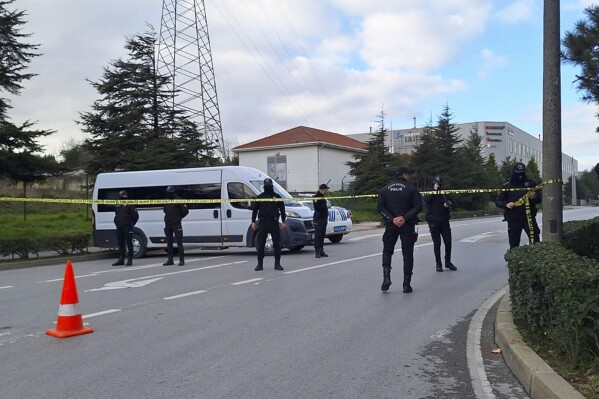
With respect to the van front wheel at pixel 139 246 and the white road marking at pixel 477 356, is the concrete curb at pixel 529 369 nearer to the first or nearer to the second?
the white road marking at pixel 477 356

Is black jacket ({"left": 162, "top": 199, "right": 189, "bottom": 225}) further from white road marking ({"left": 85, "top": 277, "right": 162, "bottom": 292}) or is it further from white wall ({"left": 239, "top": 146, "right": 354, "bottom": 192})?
white wall ({"left": 239, "top": 146, "right": 354, "bottom": 192})

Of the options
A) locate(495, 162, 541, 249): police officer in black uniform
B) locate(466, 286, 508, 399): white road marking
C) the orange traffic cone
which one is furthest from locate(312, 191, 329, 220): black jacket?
the orange traffic cone

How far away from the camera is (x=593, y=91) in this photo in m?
9.95

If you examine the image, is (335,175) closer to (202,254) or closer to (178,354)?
(202,254)

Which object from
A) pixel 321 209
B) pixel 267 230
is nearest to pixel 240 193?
pixel 321 209

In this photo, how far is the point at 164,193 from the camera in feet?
51.6

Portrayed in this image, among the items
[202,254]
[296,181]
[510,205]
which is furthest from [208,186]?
[296,181]

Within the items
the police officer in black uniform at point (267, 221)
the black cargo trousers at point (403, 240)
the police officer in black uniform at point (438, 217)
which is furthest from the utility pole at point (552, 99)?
the police officer in black uniform at point (267, 221)

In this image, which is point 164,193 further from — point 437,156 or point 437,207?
point 437,156

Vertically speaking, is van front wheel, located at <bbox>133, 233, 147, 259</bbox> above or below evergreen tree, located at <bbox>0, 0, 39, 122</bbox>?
below

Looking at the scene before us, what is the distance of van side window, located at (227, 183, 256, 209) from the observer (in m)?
14.8

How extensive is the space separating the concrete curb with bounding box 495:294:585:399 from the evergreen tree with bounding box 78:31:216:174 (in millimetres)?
23035

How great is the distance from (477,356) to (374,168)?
3539 cm

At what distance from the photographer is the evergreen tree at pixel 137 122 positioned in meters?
28.1
